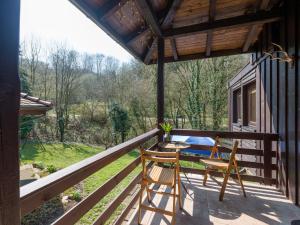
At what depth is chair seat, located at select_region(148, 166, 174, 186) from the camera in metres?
1.94

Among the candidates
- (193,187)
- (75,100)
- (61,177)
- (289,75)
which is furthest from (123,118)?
(61,177)

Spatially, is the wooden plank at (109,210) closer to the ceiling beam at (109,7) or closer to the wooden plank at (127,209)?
the wooden plank at (127,209)

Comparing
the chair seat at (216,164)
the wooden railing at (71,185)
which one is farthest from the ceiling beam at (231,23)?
the wooden railing at (71,185)

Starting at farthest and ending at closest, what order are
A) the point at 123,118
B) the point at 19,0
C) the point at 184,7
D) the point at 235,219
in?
1. the point at 123,118
2. the point at 184,7
3. the point at 235,219
4. the point at 19,0

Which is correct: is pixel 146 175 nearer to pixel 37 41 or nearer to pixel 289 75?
pixel 289 75

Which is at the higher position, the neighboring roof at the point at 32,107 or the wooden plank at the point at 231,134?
the neighboring roof at the point at 32,107

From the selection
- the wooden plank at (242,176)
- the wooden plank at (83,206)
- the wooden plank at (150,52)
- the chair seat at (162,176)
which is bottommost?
the wooden plank at (242,176)

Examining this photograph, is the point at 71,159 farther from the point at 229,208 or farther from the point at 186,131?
the point at 229,208

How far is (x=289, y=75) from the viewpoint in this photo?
235 centimetres

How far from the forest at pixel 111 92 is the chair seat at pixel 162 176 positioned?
8.19 meters

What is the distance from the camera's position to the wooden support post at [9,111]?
612mm

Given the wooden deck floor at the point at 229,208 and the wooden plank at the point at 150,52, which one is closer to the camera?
the wooden deck floor at the point at 229,208

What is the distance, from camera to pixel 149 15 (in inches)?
97.3

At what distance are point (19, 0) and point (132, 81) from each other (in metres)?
11.1
